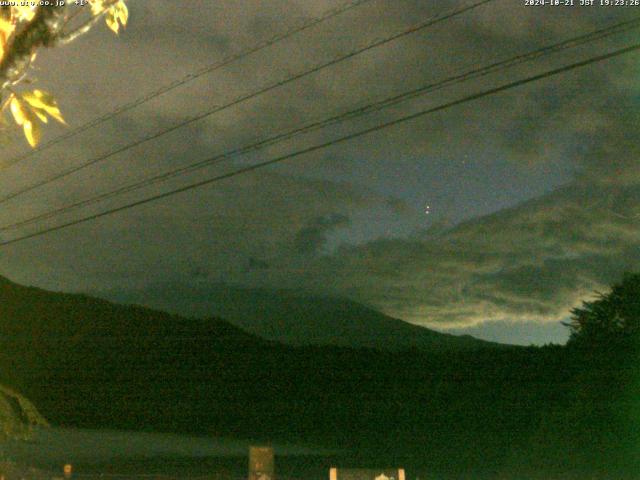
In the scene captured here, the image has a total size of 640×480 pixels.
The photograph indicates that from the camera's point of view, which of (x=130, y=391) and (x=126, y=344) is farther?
(x=126, y=344)

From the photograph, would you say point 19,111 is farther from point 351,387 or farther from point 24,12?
point 351,387

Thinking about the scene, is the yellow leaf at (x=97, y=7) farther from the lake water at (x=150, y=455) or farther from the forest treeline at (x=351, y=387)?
the forest treeline at (x=351, y=387)

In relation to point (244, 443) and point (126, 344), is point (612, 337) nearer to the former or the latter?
point (244, 443)

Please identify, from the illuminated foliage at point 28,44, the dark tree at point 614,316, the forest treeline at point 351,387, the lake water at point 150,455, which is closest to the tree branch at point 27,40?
the illuminated foliage at point 28,44

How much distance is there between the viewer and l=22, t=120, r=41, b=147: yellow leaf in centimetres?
A: 402

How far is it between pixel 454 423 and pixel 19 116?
2918 cm

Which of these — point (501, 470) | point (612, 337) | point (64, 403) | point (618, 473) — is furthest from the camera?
point (64, 403)

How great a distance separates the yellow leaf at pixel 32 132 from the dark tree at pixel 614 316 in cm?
2444

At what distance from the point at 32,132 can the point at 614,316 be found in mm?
25579

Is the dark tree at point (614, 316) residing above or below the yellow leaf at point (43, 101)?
above

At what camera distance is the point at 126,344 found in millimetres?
45500

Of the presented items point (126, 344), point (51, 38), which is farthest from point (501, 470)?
point (126, 344)

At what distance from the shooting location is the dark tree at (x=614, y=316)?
26891mm

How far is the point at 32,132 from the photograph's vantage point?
13.2 ft
